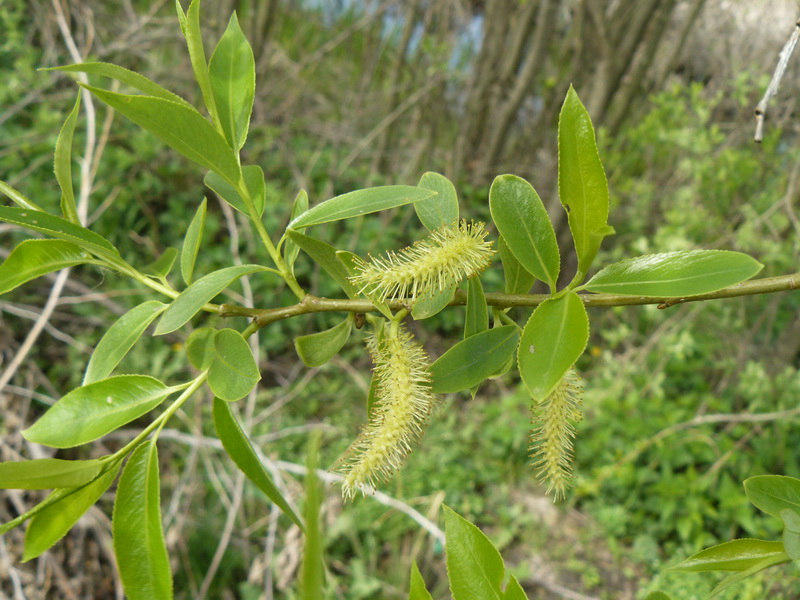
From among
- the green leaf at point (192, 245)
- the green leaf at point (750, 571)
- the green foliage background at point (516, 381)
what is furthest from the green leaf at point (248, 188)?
the green foliage background at point (516, 381)

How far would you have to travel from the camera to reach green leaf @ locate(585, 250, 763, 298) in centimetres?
37

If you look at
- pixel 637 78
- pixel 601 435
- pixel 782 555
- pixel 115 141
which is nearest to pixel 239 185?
pixel 782 555

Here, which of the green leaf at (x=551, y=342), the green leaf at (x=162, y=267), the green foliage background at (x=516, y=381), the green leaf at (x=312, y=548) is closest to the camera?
the green leaf at (x=312, y=548)

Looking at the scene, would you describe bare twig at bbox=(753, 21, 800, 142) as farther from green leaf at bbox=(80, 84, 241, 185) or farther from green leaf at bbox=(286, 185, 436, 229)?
green leaf at bbox=(80, 84, 241, 185)

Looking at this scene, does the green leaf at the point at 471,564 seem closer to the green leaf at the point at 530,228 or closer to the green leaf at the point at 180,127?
the green leaf at the point at 530,228

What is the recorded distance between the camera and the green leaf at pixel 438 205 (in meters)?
0.53

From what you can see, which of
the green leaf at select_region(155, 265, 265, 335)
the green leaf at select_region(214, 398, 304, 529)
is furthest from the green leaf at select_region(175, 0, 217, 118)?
the green leaf at select_region(214, 398, 304, 529)

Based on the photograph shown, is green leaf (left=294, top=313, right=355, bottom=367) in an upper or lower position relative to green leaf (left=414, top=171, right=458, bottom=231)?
lower

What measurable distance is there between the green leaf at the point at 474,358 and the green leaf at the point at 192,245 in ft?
0.71

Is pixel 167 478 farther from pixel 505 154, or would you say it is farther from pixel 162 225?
pixel 505 154

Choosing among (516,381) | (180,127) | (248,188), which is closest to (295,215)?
(248,188)

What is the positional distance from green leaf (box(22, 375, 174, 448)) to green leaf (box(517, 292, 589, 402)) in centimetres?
26

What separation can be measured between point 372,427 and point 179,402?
14 cm

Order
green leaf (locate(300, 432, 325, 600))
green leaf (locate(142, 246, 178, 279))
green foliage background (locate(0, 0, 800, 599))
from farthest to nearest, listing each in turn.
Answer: green foliage background (locate(0, 0, 800, 599)) < green leaf (locate(142, 246, 178, 279)) < green leaf (locate(300, 432, 325, 600))
